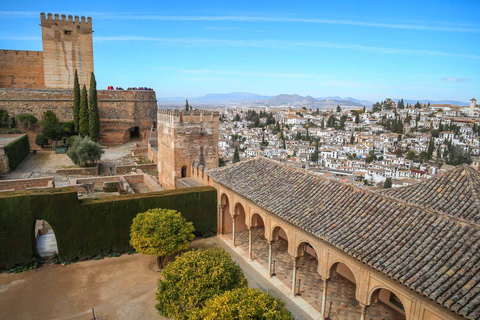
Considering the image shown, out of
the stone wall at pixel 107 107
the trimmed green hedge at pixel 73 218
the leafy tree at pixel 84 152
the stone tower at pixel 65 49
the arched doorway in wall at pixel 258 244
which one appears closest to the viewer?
the trimmed green hedge at pixel 73 218

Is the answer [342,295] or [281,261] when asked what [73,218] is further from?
[342,295]

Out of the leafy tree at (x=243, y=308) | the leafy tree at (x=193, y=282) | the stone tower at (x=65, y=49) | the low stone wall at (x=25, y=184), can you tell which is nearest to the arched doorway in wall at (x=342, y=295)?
the leafy tree at (x=193, y=282)

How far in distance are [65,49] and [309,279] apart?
1477 inches

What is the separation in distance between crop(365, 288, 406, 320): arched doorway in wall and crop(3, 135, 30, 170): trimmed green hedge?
2456 centimetres

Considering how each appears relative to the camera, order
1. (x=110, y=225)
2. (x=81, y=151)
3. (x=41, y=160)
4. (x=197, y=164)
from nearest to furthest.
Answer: (x=110, y=225), (x=197, y=164), (x=81, y=151), (x=41, y=160)

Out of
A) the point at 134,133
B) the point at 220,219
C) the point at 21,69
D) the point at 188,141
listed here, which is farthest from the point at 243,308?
the point at 21,69

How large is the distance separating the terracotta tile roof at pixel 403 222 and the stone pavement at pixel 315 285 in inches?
118

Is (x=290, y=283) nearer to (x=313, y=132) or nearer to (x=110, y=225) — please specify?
(x=110, y=225)

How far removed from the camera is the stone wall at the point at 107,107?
34844mm

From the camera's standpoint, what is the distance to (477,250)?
21.6ft

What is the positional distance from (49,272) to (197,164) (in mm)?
8095

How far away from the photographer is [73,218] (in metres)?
12.9

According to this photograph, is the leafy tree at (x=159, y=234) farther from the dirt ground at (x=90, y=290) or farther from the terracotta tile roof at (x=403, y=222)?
the terracotta tile roof at (x=403, y=222)

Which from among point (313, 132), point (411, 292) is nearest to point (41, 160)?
point (411, 292)
